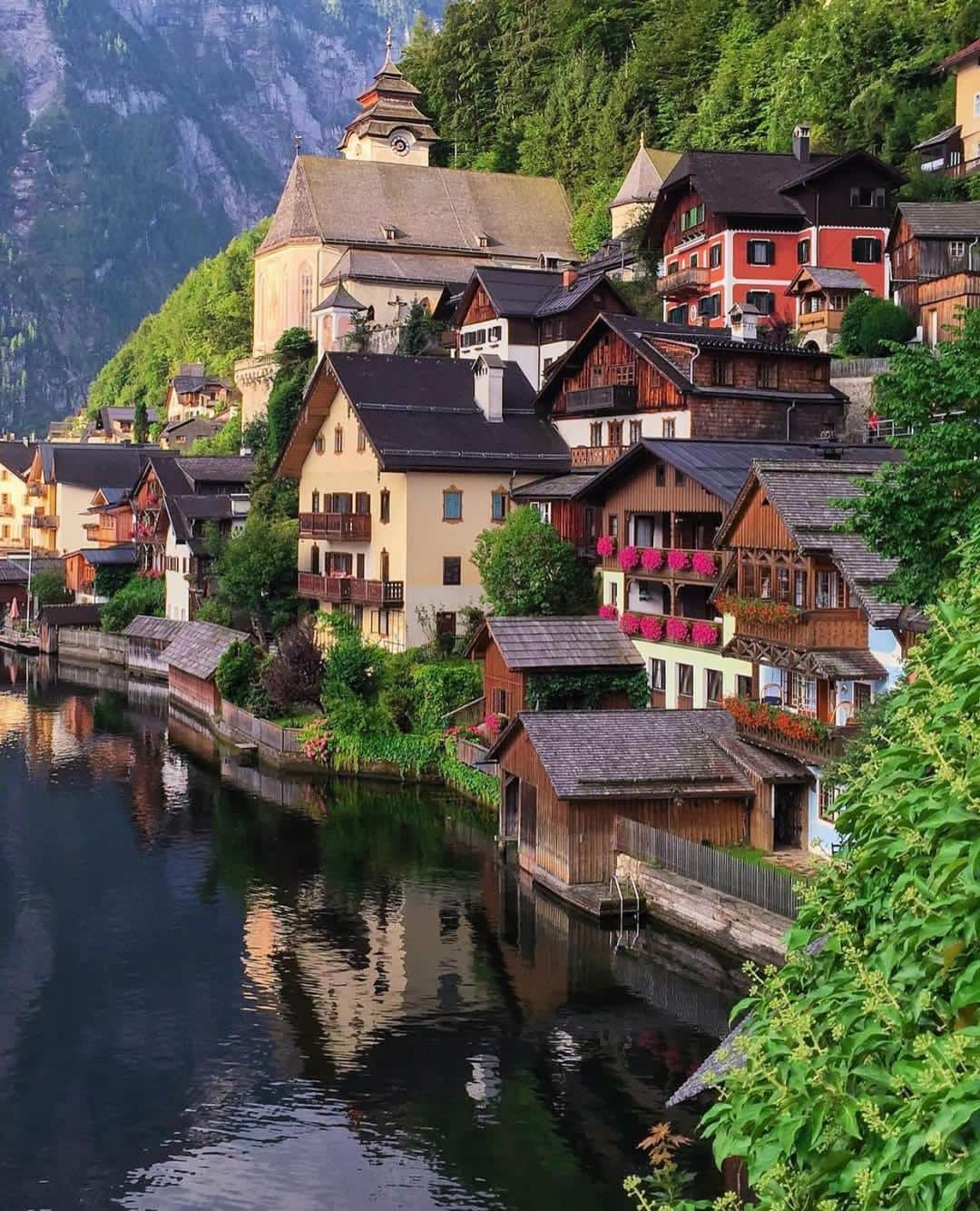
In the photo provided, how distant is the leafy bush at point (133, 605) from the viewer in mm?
83625

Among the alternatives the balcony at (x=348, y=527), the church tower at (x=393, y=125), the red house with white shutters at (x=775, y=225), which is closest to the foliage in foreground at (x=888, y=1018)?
the balcony at (x=348, y=527)

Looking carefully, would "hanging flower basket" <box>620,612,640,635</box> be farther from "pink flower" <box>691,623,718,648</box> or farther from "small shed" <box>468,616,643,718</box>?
"pink flower" <box>691,623,718,648</box>

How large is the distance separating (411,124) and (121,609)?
61516 millimetres

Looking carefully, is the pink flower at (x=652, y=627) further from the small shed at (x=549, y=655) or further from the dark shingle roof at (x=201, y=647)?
the dark shingle roof at (x=201, y=647)

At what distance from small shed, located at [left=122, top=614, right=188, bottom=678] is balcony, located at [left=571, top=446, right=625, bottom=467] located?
84.4ft

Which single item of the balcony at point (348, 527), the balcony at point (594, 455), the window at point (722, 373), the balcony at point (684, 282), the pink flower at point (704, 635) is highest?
the balcony at point (684, 282)

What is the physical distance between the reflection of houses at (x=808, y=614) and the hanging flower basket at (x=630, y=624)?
7.63 metres

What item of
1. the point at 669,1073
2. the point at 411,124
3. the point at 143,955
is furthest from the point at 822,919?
the point at 411,124

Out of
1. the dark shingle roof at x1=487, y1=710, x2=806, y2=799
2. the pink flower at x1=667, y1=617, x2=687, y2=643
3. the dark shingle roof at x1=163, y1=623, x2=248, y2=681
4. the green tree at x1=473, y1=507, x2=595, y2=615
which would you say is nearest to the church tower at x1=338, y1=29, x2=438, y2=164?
the dark shingle roof at x1=163, y1=623, x2=248, y2=681

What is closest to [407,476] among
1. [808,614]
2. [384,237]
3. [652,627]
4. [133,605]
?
[652,627]

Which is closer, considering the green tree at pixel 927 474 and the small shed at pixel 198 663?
the green tree at pixel 927 474

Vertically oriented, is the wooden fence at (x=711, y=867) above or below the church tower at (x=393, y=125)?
below

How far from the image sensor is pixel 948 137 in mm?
71438

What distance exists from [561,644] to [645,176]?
56523 millimetres
